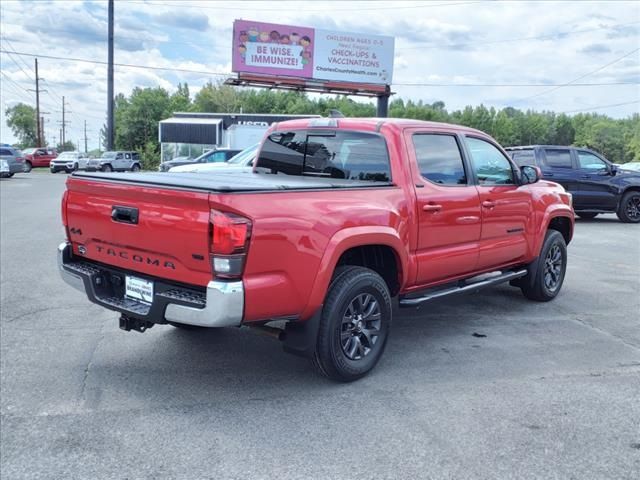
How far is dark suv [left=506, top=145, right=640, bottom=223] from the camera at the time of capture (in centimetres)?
1469

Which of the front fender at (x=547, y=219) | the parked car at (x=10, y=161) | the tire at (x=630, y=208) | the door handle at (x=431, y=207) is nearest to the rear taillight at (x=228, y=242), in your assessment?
the door handle at (x=431, y=207)

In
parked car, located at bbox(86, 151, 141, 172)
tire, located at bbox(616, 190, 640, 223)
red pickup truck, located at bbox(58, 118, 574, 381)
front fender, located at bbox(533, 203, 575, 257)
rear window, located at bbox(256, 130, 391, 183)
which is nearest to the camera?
red pickup truck, located at bbox(58, 118, 574, 381)

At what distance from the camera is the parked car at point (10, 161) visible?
29281 millimetres

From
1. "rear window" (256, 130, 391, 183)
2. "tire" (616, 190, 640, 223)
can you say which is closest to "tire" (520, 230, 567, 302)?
"rear window" (256, 130, 391, 183)

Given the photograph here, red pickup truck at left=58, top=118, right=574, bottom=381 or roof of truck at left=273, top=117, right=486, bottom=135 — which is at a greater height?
roof of truck at left=273, top=117, right=486, bottom=135

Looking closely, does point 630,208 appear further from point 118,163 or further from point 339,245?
point 118,163

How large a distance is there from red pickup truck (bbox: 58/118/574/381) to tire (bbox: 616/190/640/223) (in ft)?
34.2

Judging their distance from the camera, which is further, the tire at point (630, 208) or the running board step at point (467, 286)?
the tire at point (630, 208)

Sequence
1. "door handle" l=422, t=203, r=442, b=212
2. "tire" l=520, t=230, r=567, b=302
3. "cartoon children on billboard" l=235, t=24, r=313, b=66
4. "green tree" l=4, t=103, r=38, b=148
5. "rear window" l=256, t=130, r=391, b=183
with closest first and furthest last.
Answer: "door handle" l=422, t=203, r=442, b=212 → "rear window" l=256, t=130, r=391, b=183 → "tire" l=520, t=230, r=567, b=302 → "cartoon children on billboard" l=235, t=24, r=313, b=66 → "green tree" l=4, t=103, r=38, b=148

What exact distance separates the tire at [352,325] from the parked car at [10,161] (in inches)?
1158

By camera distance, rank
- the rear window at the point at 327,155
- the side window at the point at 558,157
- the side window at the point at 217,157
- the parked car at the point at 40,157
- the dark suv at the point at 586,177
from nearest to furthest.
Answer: the rear window at the point at 327,155 < the dark suv at the point at 586,177 < the side window at the point at 558,157 < the side window at the point at 217,157 < the parked car at the point at 40,157

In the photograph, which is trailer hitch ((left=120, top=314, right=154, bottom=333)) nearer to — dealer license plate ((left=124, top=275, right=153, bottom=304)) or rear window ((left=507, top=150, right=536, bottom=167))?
dealer license plate ((left=124, top=275, right=153, bottom=304))

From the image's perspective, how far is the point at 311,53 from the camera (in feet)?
124

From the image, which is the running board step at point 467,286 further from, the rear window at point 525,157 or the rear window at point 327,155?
the rear window at point 525,157
